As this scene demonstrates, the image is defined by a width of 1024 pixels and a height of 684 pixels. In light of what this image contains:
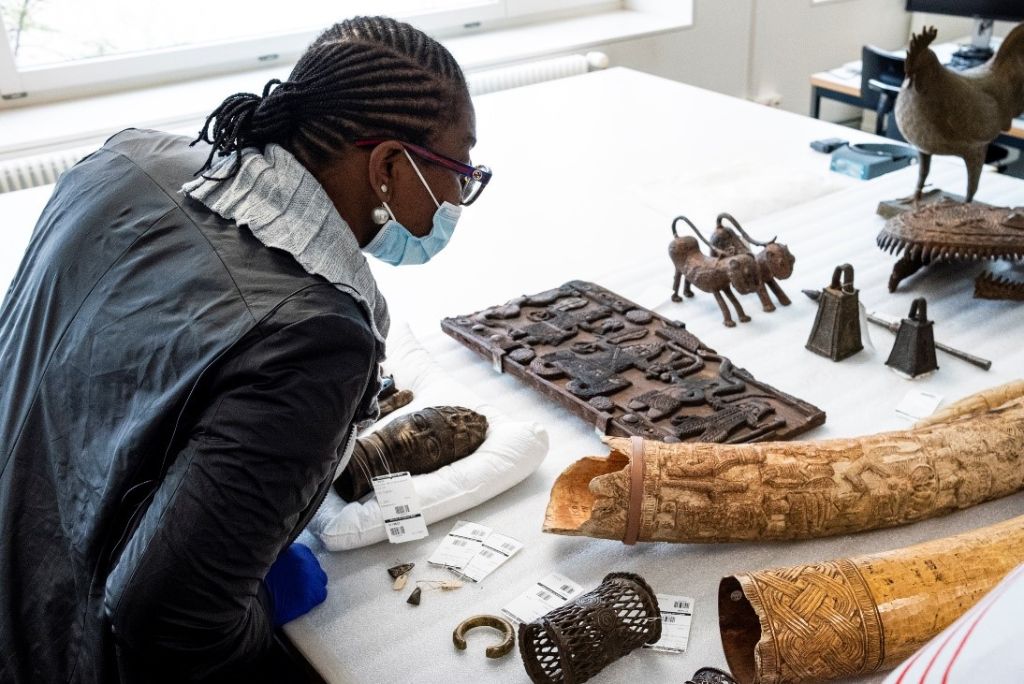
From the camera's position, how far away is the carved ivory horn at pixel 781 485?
1.61 meters

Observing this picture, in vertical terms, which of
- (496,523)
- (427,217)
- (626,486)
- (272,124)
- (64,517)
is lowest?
(496,523)

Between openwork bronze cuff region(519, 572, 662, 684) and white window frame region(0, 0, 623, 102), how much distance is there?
385cm

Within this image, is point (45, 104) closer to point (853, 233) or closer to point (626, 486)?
point (853, 233)

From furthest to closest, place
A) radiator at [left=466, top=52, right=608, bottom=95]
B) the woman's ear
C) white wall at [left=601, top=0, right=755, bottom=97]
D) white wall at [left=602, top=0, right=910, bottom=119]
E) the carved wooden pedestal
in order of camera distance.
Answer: white wall at [left=602, top=0, right=910, bottom=119] < white wall at [left=601, top=0, right=755, bottom=97] < radiator at [left=466, top=52, right=608, bottom=95] < the carved wooden pedestal < the woman's ear

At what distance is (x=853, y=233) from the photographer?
2963 millimetres

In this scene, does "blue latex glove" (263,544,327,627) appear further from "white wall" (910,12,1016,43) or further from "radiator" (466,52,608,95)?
"white wall" (910,12,1016,43)

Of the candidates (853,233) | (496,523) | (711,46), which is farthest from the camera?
(711,46)

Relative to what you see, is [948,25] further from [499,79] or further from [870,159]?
[870,159]

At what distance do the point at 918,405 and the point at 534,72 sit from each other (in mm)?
3395

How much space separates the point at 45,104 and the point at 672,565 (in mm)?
3864

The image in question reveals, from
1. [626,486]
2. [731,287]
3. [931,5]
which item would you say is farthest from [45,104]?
[931,5]

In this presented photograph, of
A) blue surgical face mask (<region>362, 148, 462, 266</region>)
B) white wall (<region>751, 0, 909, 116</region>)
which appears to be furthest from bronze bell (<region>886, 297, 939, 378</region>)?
white wall (<region>751, 0, 909, 116</region>)

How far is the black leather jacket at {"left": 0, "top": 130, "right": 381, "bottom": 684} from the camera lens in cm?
121

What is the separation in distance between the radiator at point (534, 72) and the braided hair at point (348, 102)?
11.2 feet
